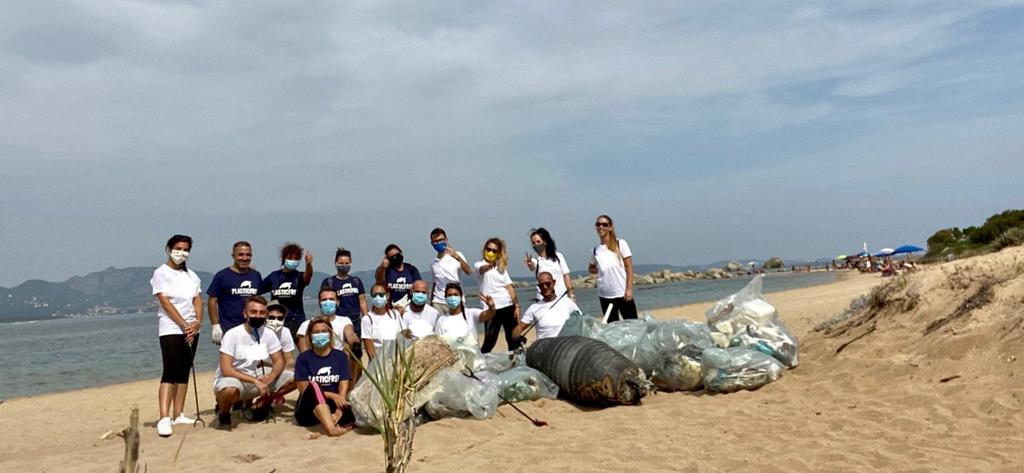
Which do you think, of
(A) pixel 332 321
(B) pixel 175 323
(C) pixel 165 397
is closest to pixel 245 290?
(B) pixel 175 323

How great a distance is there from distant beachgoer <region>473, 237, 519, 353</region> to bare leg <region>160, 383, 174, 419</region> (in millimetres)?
2859

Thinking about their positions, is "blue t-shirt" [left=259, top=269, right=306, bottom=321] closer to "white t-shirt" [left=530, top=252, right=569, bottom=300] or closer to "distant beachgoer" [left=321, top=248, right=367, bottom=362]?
"distant beachgoer" [left=321, top=248, right=367, bottom=362]

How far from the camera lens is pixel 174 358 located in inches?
224

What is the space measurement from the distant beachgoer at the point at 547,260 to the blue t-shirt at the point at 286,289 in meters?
2.27

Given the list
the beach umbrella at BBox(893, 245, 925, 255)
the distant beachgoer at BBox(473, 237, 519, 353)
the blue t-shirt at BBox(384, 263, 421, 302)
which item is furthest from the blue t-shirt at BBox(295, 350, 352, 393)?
the beach umbrella at BBox(893, 245, 925, 255)

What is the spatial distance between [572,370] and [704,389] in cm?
130

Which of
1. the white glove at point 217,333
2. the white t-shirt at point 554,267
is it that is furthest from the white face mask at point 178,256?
the white t-shirt at point 554,267

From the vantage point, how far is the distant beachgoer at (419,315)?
253 inches

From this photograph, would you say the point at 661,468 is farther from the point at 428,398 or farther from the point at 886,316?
the point at 886,316

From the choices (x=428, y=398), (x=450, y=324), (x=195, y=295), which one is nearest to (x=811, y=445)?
(x=428, y=398)

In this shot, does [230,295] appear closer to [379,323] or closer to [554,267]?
[379,323]

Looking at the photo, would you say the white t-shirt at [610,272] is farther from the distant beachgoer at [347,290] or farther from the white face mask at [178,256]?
the white face mask at [178,256]

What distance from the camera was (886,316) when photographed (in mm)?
7238

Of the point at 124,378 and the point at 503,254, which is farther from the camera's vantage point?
the point at 124,378
